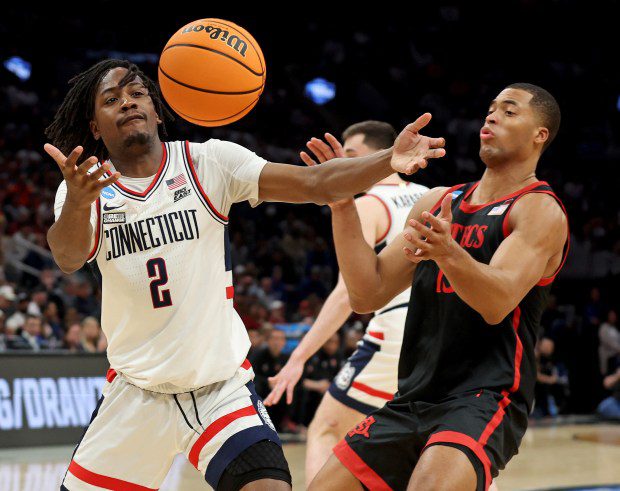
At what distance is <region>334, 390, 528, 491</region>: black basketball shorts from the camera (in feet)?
10.3

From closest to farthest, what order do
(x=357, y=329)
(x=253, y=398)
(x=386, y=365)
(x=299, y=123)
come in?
1. (x=253, y=398)
2. (x=386, y=365)
3. (x=357, y=329)
4. (x=299, y=123)

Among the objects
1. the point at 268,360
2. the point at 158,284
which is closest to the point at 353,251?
the point at 158,284

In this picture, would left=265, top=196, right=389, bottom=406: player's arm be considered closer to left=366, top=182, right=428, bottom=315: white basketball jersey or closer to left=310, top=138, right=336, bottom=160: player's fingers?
left=366, top=182, right=428, bottom=315: white basketball jersey

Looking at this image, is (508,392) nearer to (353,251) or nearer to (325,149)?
(353,251)

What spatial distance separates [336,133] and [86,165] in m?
19.7

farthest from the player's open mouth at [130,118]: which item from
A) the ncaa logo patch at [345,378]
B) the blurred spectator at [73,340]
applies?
the blurred spectator at [73,340]

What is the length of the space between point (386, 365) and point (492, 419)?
215 centimetres

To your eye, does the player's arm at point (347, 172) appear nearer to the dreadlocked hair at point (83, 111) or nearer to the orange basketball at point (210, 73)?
the orange basketball at point (210, 73)

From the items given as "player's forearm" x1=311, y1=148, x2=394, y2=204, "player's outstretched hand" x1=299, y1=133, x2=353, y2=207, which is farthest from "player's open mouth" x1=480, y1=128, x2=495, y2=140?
"player's outstretched hand" x1=299, y1=133, x2=353, y2=207

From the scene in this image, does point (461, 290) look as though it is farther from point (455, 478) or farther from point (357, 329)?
point (357, 329)

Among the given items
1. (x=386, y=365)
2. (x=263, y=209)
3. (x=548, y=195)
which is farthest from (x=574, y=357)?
(x=548, y=195)

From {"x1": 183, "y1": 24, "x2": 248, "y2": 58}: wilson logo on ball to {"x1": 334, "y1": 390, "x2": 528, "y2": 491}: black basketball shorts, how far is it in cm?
173

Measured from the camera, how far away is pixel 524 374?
11.0 ft

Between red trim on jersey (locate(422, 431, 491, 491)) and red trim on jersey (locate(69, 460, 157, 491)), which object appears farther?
red trim on jersey (locate(69, 460, 157, 491))
